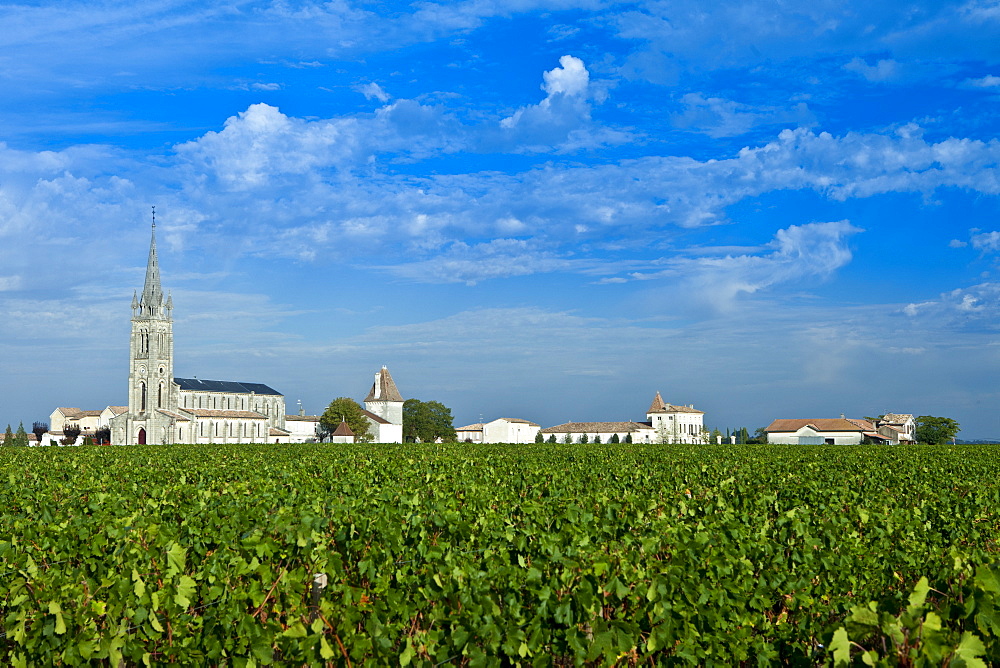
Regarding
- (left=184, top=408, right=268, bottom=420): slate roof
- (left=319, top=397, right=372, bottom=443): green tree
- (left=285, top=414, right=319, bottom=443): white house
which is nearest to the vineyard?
(left=319, top=397, right=372, bottom=443): green tree

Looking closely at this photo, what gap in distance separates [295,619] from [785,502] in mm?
9293

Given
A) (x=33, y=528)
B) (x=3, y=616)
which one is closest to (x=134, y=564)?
(x=3, y=616)

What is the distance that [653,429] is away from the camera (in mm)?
138625

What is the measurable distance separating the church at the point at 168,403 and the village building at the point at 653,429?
28263 millimetres

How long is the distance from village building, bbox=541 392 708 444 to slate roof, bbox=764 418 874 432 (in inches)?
549

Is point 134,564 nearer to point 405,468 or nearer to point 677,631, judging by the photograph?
point 677,631

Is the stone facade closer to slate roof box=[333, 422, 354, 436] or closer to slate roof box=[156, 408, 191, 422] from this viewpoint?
slate roof box=[156, 408, 191, 422]

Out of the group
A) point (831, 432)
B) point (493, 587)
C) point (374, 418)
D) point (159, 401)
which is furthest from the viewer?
point (374, 418)

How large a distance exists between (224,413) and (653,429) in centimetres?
7210

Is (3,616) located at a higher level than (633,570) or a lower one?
lower

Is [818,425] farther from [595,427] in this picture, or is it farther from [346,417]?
[346,417]

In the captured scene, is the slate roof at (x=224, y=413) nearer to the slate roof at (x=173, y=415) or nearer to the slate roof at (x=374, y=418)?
the slate roof at (x=173, y=415)

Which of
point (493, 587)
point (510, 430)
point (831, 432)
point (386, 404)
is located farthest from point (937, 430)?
point (493, 587)

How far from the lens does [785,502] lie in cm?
1282
